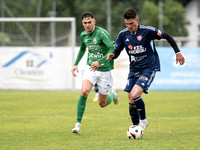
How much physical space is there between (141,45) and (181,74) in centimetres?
1460

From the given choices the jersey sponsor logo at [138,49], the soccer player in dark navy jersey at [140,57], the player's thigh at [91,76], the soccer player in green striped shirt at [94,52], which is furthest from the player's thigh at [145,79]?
the player's thigh at [91,76]

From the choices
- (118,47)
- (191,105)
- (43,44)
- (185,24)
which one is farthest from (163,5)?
(118,47)

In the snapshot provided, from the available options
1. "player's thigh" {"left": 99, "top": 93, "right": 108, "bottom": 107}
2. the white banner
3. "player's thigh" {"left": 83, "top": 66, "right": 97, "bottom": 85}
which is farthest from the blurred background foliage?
"player's thigh" {"left": 83, "top": 66, "right": 97, "bottom": 85}

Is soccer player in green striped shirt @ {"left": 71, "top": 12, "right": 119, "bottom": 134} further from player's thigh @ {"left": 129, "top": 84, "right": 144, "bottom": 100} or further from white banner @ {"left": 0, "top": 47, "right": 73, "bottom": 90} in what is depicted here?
white banner @ {"left": 0, "top": 47, "right": 73, "bottom": 90}

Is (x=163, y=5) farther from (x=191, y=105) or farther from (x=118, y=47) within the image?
(x=118, y=47)

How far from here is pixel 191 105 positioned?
48.7 feet

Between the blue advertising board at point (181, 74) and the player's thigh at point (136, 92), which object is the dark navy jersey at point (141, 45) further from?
the blue advertising board at point (181, 74)

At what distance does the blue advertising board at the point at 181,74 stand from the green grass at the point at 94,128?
26.8 feet

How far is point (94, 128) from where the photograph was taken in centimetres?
935

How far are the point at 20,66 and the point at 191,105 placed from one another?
384 inches

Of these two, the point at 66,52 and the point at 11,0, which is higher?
the point at 11,0

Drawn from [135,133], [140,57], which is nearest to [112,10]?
[140,57]

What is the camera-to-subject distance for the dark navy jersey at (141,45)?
327 inches

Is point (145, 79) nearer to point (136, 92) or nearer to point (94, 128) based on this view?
point (136, 92)
